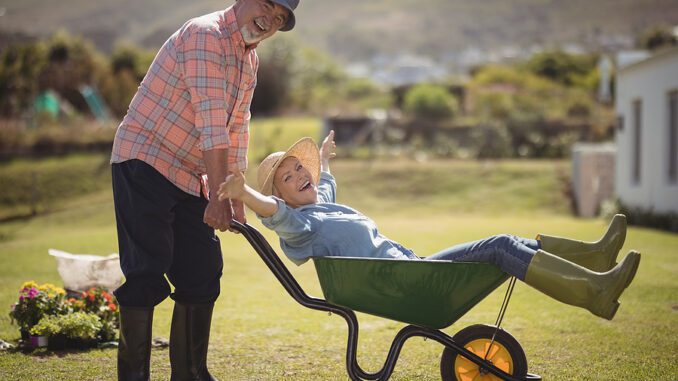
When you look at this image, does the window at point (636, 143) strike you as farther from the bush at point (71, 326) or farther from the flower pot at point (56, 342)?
the flower pot at point (56, 342)

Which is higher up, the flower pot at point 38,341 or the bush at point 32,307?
the bush at point 32,307

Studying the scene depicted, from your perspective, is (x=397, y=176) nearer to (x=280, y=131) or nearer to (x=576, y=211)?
(x=576, y=211)

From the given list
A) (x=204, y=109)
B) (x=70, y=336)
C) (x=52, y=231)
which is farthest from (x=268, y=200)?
(x=52, y=231)

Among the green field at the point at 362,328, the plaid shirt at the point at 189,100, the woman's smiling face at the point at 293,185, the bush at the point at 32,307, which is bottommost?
the green field at the point at 362,328

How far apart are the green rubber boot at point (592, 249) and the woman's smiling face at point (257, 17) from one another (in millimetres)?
1441

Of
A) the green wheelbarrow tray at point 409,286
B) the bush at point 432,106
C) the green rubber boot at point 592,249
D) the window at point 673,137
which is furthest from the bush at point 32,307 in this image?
the bush at point 432,106

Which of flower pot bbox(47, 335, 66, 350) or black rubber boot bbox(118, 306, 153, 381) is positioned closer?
black rubber boot bbox(118, 306, 153, 381)

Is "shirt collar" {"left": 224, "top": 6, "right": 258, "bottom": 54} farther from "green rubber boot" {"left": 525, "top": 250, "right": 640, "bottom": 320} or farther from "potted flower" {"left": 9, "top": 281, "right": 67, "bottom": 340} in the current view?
"potted flower" {"left": 9, "top": 281, "right": 67, "bottom": 340}

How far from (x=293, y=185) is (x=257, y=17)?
2.60ft

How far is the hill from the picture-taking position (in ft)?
278

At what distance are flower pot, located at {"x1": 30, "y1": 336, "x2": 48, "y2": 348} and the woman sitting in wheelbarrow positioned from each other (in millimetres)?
1838

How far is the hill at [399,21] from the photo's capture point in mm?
84875

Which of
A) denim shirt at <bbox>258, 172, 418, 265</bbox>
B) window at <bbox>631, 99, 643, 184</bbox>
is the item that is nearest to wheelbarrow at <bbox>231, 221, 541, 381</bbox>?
denim shirt at <bbox>258, 172, 418, 265</bbox>

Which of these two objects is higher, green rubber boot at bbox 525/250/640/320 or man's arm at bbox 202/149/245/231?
man's arm at bbox 202/149/245/231
